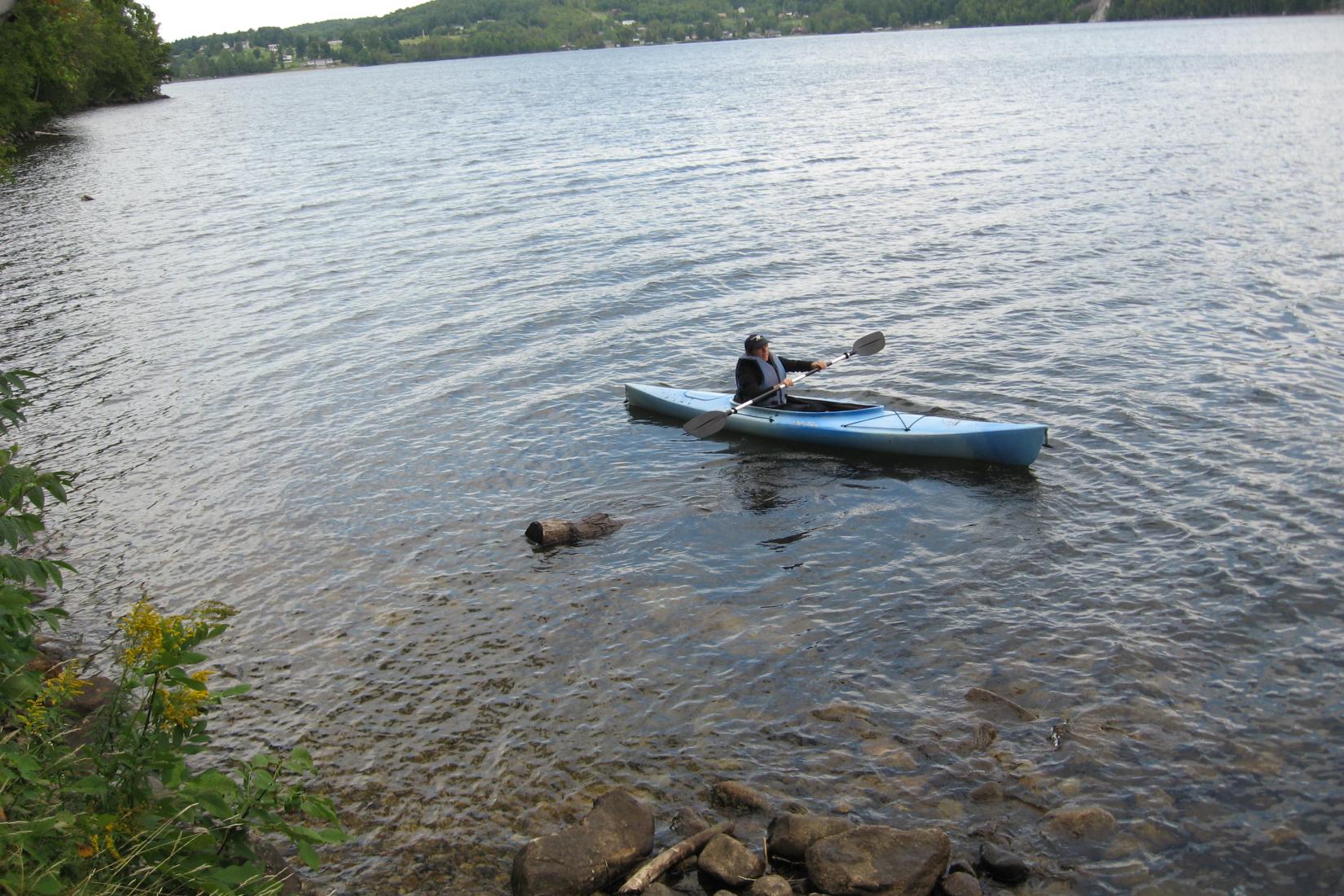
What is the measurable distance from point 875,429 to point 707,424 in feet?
8.38

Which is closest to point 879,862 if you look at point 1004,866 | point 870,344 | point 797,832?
point 797,832

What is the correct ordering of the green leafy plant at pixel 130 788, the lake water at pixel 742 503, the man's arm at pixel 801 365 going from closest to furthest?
the green leafy plant at pixel 130 788 → the lake water at pixel 742 503 → the man's arm at pixel 801 365

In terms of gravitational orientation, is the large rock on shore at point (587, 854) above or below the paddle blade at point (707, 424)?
above

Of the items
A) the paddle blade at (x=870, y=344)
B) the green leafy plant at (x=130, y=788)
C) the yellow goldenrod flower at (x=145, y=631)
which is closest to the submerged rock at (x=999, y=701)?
the green leafy plant at (x=130, y=788)

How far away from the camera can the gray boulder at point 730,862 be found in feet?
22.7

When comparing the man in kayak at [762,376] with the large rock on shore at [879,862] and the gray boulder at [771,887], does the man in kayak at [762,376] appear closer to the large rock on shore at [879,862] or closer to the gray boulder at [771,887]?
the large rock on shore at [879,862]

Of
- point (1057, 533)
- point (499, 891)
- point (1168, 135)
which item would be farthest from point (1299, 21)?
point (499, 891)

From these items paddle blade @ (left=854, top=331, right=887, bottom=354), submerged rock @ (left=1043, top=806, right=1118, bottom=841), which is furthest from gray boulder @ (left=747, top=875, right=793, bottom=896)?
paddle blade @ (left=854, top=331, right=887, bottom=354)

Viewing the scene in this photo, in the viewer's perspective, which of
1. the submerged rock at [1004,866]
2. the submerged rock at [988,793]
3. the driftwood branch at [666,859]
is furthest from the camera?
the submerged rock at [988,793]

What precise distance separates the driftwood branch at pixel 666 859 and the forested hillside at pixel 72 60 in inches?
275

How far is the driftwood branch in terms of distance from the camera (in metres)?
6.90

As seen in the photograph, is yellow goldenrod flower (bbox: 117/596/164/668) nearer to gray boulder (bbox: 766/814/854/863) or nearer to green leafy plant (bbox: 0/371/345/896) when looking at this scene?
green leafy plant (bbox: 0/371/345/896)

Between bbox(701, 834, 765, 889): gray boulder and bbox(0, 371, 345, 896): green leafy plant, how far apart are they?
2.72 metres

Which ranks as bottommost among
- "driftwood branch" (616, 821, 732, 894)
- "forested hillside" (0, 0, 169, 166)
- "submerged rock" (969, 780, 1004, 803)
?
"submerged rock" (969, 780, 1004, 803)
